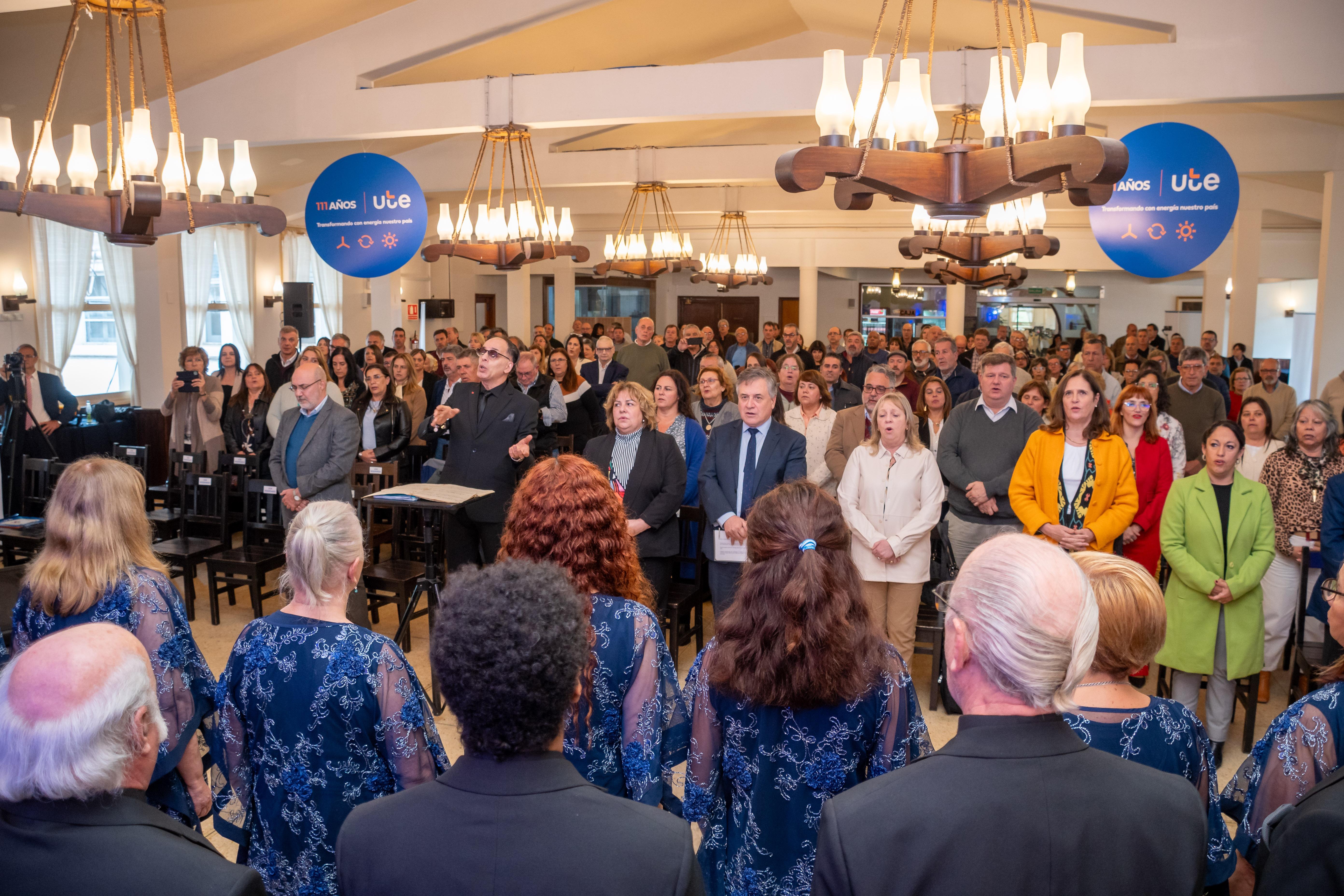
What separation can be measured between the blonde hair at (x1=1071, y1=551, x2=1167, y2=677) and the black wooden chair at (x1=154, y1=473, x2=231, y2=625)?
483 centimetres

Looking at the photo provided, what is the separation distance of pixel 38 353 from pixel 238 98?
186 inches

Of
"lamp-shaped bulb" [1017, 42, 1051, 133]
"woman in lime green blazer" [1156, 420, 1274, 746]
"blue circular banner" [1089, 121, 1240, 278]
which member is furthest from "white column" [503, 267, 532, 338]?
"lamp-shaped bulb" [1017, 42, 1051, 133]

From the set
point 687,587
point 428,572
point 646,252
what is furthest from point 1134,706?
point 646,252

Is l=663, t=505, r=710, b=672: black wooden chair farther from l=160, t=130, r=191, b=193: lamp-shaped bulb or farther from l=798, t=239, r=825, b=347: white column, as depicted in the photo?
l=798, t=239, r=825, b=347: white column

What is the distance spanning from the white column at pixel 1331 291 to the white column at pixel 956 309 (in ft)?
29.9

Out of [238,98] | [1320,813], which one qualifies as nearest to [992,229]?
[1320,813]

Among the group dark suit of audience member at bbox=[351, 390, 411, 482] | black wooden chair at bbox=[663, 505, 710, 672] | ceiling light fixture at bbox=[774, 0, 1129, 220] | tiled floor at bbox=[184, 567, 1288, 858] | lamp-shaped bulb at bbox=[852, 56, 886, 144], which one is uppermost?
lamp-shaped bulb at bbox=[852, 56, 886, 144]

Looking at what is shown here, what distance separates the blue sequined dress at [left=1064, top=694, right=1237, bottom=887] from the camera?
1705mm

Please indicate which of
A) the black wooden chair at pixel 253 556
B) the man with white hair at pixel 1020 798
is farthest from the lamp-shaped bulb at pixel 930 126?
the black wooden chair at pixel 253 556

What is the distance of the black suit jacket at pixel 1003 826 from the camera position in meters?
1.21

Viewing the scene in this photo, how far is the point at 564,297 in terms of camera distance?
683 inches

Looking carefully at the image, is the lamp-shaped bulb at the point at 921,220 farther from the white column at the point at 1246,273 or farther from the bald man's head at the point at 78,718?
the white column at the point at 1246,273

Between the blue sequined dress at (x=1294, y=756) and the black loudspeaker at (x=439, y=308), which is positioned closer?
the blue sequined dress at (x=1294, y=756)

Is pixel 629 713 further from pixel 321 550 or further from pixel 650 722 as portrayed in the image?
pixel 321 550
